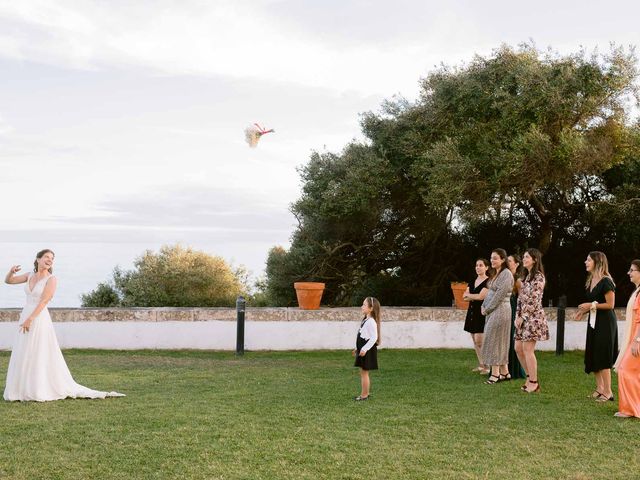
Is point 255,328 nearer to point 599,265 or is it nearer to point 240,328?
point 240,328

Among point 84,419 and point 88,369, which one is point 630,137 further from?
point 84,419

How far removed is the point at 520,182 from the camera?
1466cm

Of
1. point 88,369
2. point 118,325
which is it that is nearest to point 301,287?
point 118,325

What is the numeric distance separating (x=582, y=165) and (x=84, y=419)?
10.9 metres

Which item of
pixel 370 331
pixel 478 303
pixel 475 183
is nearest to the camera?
pixel 370 331

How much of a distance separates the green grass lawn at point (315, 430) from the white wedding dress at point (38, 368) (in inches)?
11.8

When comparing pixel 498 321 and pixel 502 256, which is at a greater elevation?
pixel 502 256

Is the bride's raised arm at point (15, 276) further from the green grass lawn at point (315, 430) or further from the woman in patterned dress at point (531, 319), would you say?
the woman in patterned dress at point (531, 319)

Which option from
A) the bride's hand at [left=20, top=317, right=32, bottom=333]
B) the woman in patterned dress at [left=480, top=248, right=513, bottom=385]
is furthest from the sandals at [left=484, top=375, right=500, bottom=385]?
the bride's hand at [left=20, top=317, right=32, bottom=333]

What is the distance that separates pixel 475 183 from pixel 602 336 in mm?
6190

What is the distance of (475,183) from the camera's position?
47.1 feet

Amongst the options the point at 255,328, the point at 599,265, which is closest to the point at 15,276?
the point at 255,328

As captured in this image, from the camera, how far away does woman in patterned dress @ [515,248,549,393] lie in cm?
910

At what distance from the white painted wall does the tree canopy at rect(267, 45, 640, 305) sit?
8.57ft
